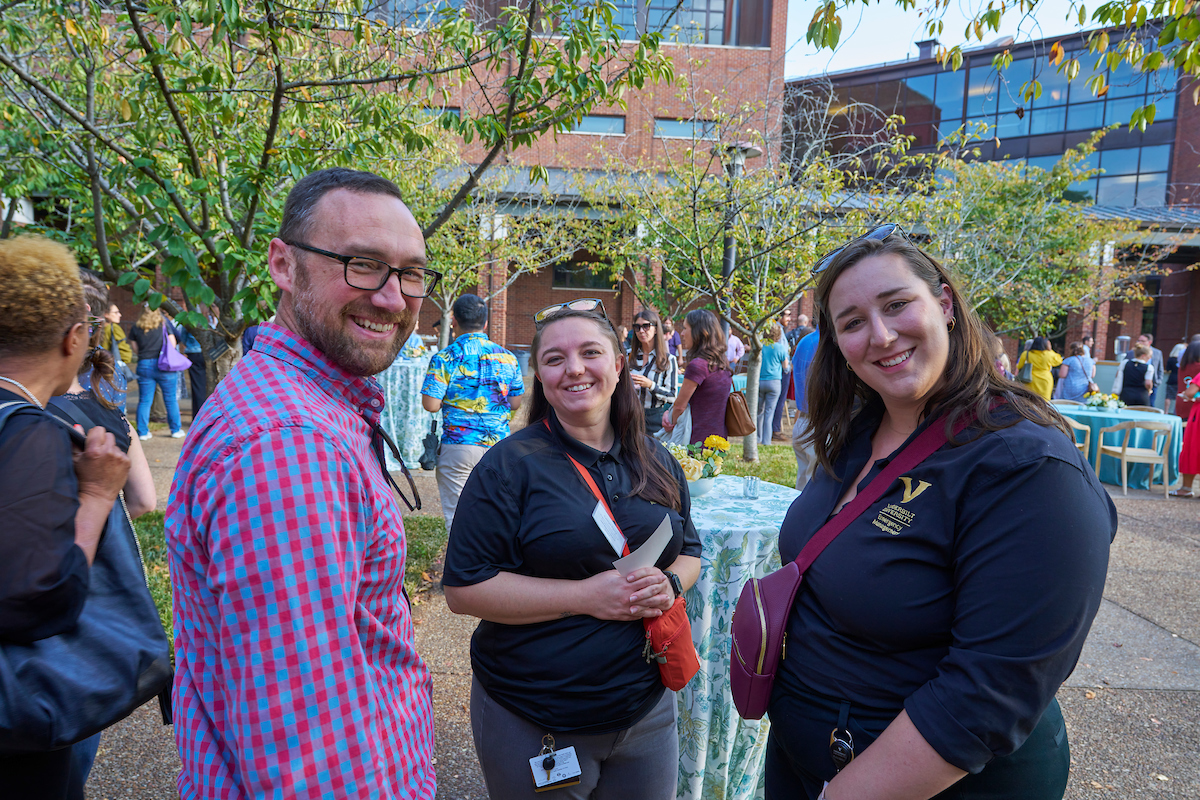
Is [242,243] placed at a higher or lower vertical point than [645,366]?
higher

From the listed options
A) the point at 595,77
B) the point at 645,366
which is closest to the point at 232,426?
the point at 595,77

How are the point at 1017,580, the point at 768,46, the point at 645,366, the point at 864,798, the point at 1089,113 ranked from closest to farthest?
the point at 1017,580
the point at 864,798
the point at 645,366
the point at 768,46
the point at 1089,113

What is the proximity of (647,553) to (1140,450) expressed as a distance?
999cm

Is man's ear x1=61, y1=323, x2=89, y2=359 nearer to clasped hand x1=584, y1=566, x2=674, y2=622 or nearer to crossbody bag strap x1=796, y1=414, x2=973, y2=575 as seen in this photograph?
clasped hand x1=584, y1=566, x2=674, y2=622

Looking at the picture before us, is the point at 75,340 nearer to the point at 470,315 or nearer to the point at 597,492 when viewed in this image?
the point at 597,492

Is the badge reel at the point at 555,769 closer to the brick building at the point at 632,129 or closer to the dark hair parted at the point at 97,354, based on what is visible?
the dark hair parted at the point at 97,354

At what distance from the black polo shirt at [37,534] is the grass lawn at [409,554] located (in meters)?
2.91

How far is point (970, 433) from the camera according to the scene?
142 cm

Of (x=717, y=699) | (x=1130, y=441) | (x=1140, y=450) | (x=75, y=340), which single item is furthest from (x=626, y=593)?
(x=1130, y=441)

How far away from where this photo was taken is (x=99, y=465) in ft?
5.15

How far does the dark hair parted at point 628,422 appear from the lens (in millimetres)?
2236

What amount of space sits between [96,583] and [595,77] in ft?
11.3

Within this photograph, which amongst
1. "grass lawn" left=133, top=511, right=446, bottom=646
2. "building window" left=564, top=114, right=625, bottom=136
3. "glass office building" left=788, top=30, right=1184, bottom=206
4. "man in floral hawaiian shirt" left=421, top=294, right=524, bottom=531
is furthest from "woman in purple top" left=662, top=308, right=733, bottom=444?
"glass office building" left=788, top=30, right=1184, bottom=206

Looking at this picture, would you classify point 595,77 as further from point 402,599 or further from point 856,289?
point 402,599
